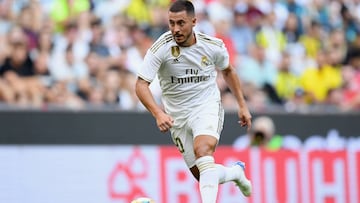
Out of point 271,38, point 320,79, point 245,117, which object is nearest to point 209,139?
point 245,117

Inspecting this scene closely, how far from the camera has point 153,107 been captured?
11523 mm

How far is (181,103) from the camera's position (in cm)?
1215

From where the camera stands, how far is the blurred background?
49.4 feet

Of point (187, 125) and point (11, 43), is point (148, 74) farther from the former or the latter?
point (11, 43)

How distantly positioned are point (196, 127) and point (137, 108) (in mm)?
4267

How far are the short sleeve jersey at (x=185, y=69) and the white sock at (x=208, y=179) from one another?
647 mm

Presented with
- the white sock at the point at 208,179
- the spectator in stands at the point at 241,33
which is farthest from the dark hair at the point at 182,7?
the spectator in stands at the point at 241,33

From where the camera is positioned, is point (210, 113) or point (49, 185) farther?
point (49, 185)

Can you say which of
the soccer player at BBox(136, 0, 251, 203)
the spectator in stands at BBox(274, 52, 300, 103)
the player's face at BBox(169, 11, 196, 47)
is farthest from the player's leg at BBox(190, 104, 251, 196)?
the spectator in stands at BBox(274, 52, 300, 103)

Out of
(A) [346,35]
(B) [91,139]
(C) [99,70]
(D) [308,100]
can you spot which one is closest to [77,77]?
(C) [99,70]

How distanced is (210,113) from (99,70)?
5037 millimetres

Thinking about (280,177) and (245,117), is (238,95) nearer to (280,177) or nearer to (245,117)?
(245,117)

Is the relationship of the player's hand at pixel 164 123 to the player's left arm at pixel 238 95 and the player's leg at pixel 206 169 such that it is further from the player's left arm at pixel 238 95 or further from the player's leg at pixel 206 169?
the player's left arm at pixel 238 95

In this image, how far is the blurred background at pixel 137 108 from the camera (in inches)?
592
